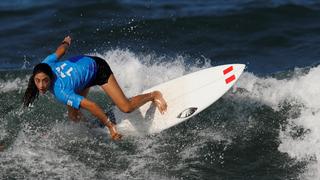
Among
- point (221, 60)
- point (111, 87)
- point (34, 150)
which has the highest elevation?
point (221, 60)

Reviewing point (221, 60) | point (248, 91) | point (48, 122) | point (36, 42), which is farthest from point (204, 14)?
point (48, 122)

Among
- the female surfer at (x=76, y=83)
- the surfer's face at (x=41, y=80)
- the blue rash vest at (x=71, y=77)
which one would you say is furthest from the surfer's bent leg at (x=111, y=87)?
the surfer's face at (x=41, y=80)

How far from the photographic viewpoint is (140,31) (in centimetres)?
1556

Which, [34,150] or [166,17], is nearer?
[34,150]

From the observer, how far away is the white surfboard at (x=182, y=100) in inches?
369

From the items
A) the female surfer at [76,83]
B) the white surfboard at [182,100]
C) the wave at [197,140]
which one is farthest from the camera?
the white surfboard at [182,100]

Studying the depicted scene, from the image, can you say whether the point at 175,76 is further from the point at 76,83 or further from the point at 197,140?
the point at 76,83

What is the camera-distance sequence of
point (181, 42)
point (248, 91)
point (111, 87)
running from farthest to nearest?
point (181, 42)
point (248, 91)
point (111, 87)

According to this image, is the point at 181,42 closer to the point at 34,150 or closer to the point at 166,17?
the point at 166,17

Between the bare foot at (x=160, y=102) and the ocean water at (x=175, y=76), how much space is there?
1.38 feet

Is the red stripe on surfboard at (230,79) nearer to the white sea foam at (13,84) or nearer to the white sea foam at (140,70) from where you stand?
the white sea foam at (140,70)

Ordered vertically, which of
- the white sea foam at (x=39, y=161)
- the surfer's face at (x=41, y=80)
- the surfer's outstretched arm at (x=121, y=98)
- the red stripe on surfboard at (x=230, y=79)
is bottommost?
the white sea foam at (x=39, y=161)

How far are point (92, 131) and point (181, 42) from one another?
5726mm

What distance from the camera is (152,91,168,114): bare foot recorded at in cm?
940
